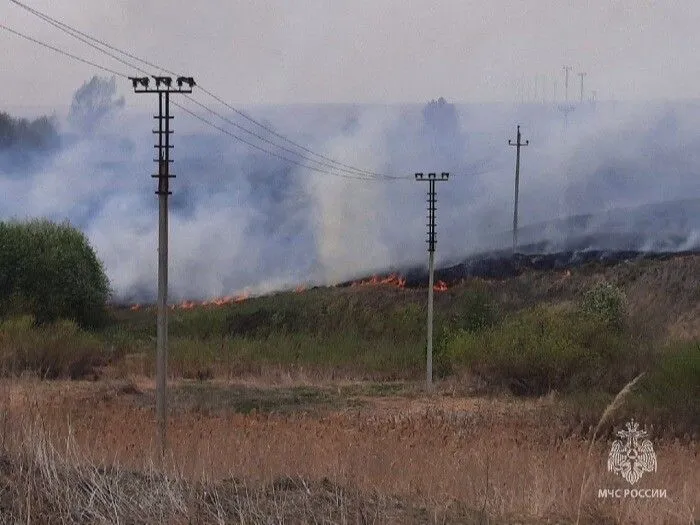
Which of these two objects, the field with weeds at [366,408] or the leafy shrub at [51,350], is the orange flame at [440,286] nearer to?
the field with weeds at [366,408]

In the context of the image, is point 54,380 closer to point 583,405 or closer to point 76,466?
point 583,405

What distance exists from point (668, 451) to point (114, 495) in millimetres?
12446

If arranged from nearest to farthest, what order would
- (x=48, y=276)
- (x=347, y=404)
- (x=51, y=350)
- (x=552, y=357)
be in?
1. (x=347, y=404)
2. (x=552, y=357)
3. (x=51, y=350)
4. (x=48, y=276)

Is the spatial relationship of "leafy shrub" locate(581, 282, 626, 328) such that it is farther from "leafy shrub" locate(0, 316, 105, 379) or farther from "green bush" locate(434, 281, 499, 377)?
"leafy shrub" locate(0, 316, 105, 379)

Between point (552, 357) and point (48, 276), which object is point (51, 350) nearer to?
point (552, 357)

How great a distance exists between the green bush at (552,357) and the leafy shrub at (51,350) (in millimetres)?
15762

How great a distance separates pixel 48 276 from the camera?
60.5m

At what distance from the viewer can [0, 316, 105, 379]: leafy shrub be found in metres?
39.5

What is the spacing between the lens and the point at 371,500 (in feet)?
26.8

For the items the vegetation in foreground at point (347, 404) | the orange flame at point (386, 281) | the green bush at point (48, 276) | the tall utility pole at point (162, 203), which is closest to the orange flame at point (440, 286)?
the vegetation in foreground at point (347, 404)

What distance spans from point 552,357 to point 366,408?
8.00 meters

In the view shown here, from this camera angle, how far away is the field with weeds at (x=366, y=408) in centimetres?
799

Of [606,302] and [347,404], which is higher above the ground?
[606,302]

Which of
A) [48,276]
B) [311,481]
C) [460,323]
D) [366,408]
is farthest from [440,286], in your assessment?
[311,481]
